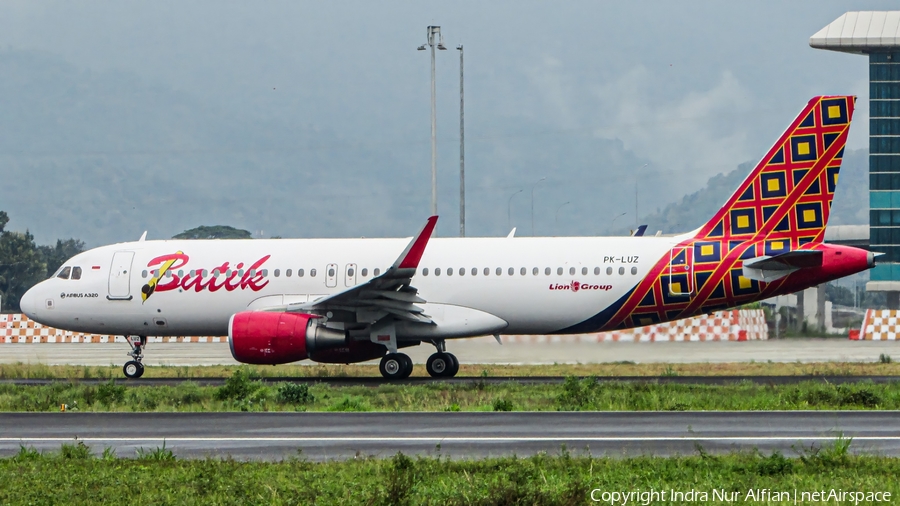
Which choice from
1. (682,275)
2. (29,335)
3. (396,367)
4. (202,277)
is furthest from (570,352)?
(29,335)

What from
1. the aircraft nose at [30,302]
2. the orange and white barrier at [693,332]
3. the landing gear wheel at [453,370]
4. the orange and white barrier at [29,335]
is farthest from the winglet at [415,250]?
the orange and white barrier at [29,335]

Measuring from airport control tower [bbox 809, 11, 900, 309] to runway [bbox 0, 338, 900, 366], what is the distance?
47638mm

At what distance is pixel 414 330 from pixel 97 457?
43.4ft

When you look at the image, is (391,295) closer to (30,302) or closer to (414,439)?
(30,302)

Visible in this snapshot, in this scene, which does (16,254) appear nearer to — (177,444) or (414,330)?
(414,330)

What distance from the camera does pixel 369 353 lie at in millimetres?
25172

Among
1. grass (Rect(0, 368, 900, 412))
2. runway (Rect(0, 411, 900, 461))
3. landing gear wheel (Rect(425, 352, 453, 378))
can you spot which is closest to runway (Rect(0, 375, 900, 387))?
landing gear wheel (Rect(425, 352, 453, 378))

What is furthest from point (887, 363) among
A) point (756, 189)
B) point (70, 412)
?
point (70, 412)

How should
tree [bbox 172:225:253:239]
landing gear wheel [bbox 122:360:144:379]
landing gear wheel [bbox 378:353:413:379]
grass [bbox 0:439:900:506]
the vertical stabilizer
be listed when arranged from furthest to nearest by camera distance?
1. tree [bbox 172:225:253:239]
2. landing gear wheel [bbox 122:360:144:379]
3. landing gear wheel [bbox 378:353:413:379]
4. the vertical stabilizer
5. grass [bbox 0:439:900:506]

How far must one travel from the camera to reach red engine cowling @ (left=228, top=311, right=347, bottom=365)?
24.0 meters

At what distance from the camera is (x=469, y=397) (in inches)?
760

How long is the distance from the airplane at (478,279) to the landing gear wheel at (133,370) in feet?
0.13

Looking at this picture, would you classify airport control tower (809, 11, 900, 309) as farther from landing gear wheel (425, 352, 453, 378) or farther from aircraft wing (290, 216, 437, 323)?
aircraft wing (290, 216, 437, 323)

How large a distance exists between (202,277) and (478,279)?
22.2ft
